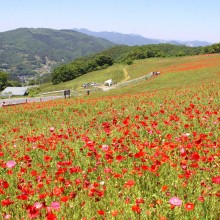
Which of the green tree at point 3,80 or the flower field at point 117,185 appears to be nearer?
the flower field at point 117,185

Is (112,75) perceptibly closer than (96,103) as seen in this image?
No

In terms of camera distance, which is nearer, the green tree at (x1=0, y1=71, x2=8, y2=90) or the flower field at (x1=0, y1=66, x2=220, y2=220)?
the flower field at (x1=0, y1=66, x2=220, y2=220)

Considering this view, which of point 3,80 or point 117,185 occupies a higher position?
point 117,185

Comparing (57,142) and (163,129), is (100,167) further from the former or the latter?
(163,129)

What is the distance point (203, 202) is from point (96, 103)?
1540cm

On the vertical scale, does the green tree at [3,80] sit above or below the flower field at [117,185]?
below

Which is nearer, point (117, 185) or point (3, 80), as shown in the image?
point (117, 185)

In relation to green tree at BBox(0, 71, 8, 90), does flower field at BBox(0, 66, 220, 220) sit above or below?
above

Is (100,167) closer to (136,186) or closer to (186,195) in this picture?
(136,186)

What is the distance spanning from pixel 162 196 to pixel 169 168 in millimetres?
953

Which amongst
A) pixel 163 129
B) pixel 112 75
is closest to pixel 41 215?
pixel 163 129

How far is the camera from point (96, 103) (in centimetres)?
1870

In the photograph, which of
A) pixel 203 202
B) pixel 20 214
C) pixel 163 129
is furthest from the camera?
pixel 163 129

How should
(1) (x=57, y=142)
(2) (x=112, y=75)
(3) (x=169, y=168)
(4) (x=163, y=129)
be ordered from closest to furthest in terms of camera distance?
1. (3) (x=169, y=168)
2. (1) (x=57, y=142)
3. (4) (x=163, y=129)
4. (2) (x=112, y=75)
